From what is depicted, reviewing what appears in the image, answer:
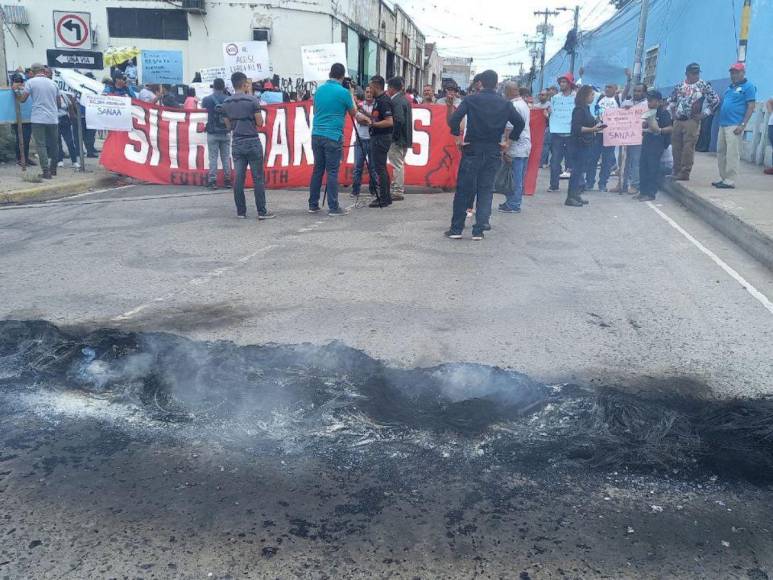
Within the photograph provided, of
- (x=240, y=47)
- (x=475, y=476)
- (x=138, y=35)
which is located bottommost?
(x=475, y=476)

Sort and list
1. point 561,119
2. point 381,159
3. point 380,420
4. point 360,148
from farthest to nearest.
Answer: point 561,119 < point 360,148 < point 381,159 < point 380,420

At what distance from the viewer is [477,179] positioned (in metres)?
8.24

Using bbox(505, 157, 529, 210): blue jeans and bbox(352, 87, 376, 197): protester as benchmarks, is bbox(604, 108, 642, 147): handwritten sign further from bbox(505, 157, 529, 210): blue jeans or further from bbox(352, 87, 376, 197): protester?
bbox(352, 87, 376, 197): protester

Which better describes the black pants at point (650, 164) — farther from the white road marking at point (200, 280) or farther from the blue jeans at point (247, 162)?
the white road marking at point (200, 280)

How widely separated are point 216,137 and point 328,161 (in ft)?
10.4

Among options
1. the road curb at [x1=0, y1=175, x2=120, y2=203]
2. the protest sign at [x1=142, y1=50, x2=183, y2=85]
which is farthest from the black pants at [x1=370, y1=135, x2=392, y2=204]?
the protest sign at [x1=142, y1=50, x2=183, y2=85]

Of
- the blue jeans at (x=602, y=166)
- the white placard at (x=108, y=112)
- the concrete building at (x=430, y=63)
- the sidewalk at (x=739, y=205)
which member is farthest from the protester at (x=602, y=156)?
the concrete building at (x=430, y=63)

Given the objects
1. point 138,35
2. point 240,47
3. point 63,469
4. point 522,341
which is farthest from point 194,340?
point 138,35

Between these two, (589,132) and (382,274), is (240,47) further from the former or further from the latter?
(382,274)

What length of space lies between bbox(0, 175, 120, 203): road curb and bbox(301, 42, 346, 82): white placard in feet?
13.4

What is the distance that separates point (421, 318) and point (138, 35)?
24874 mm

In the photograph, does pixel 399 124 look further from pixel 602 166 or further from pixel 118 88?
pixel 118 88

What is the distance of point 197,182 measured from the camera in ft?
41.8

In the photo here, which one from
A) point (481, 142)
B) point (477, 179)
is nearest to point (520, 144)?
point (477, 179)
